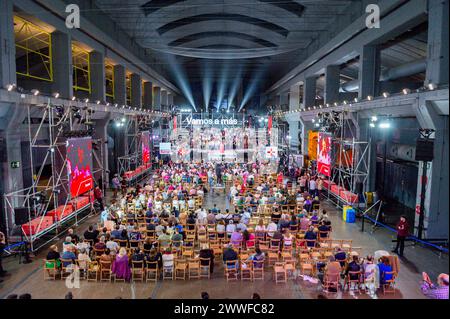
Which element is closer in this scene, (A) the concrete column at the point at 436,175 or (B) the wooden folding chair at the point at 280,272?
(B) the wooden folding chair at the point at 280,272

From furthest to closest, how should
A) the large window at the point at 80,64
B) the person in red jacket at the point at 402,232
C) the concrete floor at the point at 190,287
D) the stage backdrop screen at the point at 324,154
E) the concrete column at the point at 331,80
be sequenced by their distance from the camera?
the concrete column at the point at 331,80
the large window at the point at 80,64
the stage backdrop screen at the point at 324,154
the person in red jacket at the point at 402,232
the concrete floor at the point at 190,287

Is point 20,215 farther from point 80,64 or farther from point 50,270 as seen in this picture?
point 80,64

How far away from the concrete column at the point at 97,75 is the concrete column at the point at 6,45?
8798 mm

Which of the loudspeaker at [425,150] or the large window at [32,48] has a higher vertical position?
the large window at [32,48]

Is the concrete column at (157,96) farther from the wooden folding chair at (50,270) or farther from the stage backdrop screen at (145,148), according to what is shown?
the wooden folding chair at (50,270)

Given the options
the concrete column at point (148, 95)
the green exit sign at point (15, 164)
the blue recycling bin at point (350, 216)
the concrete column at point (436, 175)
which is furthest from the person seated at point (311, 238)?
the concrete column at point (148, 95)

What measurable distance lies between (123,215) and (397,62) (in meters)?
18.8

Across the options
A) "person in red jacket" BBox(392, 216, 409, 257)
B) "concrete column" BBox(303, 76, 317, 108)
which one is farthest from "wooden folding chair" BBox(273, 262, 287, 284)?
"concrete column" BBox(303, 76, 317, 108)

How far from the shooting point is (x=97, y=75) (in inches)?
779

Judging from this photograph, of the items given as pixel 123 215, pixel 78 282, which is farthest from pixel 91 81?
pixel 78 282

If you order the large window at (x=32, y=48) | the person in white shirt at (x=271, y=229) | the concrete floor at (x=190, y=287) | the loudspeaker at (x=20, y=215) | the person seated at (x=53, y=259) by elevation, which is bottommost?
the concrete floor at (x=190, y=287)

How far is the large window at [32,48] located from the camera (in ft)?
49.3
